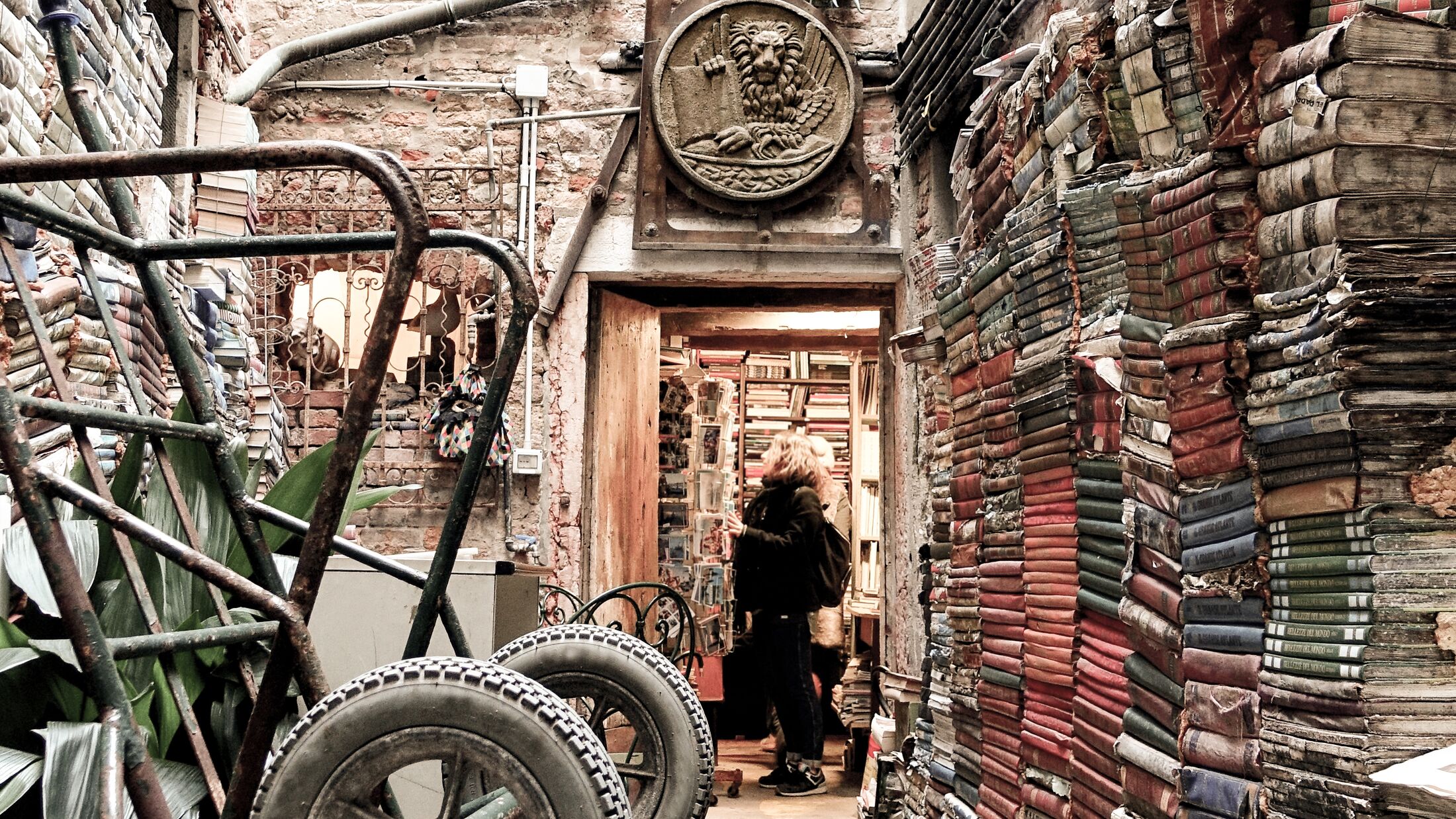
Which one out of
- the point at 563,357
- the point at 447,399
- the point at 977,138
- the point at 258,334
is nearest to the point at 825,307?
the point at 563,357

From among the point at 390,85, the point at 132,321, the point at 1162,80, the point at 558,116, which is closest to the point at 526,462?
the point at 558,116

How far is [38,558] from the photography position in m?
1.83

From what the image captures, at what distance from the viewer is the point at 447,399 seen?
5449 mm

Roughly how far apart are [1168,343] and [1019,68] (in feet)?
4.13

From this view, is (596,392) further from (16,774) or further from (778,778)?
(16,774)

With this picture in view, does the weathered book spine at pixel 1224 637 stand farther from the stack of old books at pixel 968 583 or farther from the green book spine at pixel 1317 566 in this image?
the stack of old books at pixel 968 583

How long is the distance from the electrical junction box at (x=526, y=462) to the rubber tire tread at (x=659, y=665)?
3.59 m

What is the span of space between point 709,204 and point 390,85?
156 cm

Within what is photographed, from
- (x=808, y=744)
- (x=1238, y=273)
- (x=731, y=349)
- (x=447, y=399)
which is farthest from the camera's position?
(x=731, y=349)

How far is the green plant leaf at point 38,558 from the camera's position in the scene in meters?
1.81

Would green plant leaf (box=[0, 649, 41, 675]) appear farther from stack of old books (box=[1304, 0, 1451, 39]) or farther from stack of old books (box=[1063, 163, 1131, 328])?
stack of old books (box=[1304, 0, 1451, 39])

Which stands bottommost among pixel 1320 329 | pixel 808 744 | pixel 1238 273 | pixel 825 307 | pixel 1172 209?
pixel 808 744

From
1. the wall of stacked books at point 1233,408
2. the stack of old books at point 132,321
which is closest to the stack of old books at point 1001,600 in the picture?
the wall of stacked books at point 1233,408

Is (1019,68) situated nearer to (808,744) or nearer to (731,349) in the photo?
(808,744)
